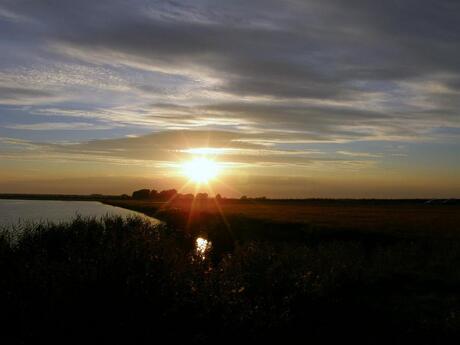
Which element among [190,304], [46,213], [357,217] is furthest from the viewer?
[46,213]

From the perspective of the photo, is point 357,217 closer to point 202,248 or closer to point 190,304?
point 202,248

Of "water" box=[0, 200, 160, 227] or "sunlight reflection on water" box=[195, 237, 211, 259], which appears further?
"water" box=[0, 200, 160, 227]

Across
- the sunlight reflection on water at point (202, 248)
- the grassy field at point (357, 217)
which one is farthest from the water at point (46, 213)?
the sunlight reflection on water at point (202, 248)

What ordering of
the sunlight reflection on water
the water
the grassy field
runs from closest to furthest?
1. the sunlight reflection on water
2. the grassy field
3. the water

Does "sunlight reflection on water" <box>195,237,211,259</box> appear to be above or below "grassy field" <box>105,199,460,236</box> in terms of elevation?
below

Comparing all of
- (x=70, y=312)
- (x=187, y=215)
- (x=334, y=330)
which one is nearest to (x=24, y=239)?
(x=70, y=312)

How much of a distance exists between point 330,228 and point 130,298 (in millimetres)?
30052

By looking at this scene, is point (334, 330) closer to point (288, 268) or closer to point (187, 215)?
point (288, 268)

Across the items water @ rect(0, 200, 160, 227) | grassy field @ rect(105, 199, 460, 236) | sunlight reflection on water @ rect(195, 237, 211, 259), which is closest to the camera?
sunlight reflection on water @ rect(195, 237, 211, 259)

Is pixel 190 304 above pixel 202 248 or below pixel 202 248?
above

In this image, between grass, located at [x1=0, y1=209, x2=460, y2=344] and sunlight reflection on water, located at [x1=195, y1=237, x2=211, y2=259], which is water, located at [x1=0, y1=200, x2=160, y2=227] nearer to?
sunlight reflection on water, located at [x1=195, y1=237, x2=211, y2=259]

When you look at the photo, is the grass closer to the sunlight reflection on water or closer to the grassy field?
the sunlight reflection on water

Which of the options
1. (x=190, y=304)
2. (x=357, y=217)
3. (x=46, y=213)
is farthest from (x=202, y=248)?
(x=46, y=213)

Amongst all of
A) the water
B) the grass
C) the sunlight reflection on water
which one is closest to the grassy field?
the water
